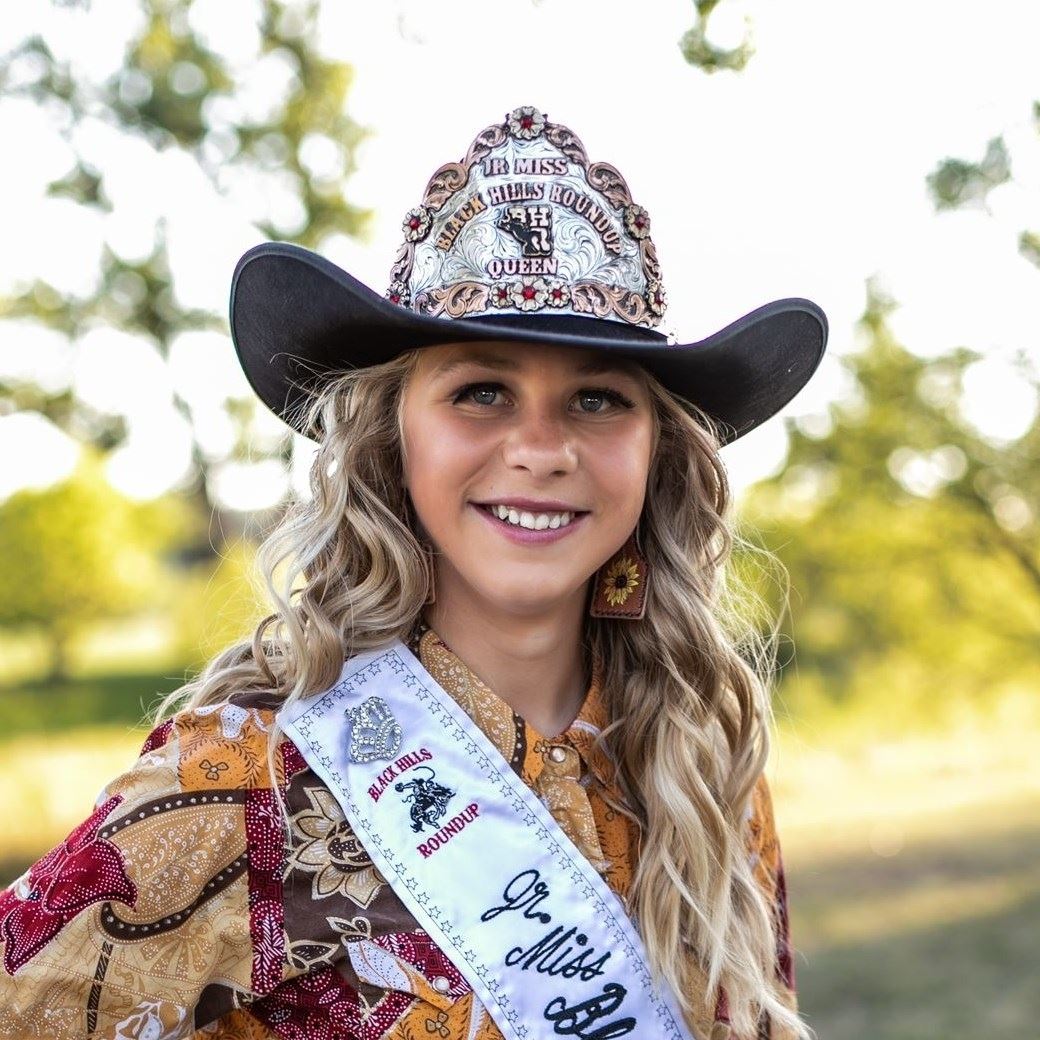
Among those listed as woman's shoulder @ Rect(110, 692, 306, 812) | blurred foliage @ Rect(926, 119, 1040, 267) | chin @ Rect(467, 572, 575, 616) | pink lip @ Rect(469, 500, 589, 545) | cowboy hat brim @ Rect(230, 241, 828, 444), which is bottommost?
woman's shoulder @ Rect(110, 692, 306, 812)

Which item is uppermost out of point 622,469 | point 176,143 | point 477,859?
point 176,143

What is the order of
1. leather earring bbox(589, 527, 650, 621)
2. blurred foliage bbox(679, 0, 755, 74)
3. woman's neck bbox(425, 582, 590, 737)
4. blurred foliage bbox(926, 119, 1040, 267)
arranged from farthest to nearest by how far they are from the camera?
1. blurred foliage bbox(926, 119, 1040, 267)
2. blurred foliage bbox(679, 0, 755, 74)
3. leather earring bbox(589, 527, 650, 621)
4. woman's neck bbox(425, 582, 590, 737)

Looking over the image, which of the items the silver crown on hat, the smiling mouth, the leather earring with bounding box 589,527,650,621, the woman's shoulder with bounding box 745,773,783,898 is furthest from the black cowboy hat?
the woman's shoulder with bounding box 745,773,783,898

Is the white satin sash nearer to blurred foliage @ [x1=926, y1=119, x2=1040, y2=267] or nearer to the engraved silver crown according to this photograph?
the engraved silver crown

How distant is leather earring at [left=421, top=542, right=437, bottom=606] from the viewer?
7.95 ft

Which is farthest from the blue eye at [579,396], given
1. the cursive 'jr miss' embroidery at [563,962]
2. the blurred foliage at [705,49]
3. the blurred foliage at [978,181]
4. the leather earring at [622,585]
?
the blurred foliage at [978,181]

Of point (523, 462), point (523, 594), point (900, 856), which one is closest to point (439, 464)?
point (523, 462)

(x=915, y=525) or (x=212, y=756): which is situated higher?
(x=915, y=525)

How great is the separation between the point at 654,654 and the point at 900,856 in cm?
724

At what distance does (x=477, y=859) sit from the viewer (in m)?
2.34

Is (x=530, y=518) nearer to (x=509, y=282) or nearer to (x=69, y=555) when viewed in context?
(x=509, y=282)

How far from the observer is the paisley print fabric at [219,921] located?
193 centimetres

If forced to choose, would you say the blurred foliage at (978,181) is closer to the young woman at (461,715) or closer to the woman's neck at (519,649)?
the young woman at (461,715)

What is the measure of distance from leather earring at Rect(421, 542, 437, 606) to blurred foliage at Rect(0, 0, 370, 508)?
15.1 meters
